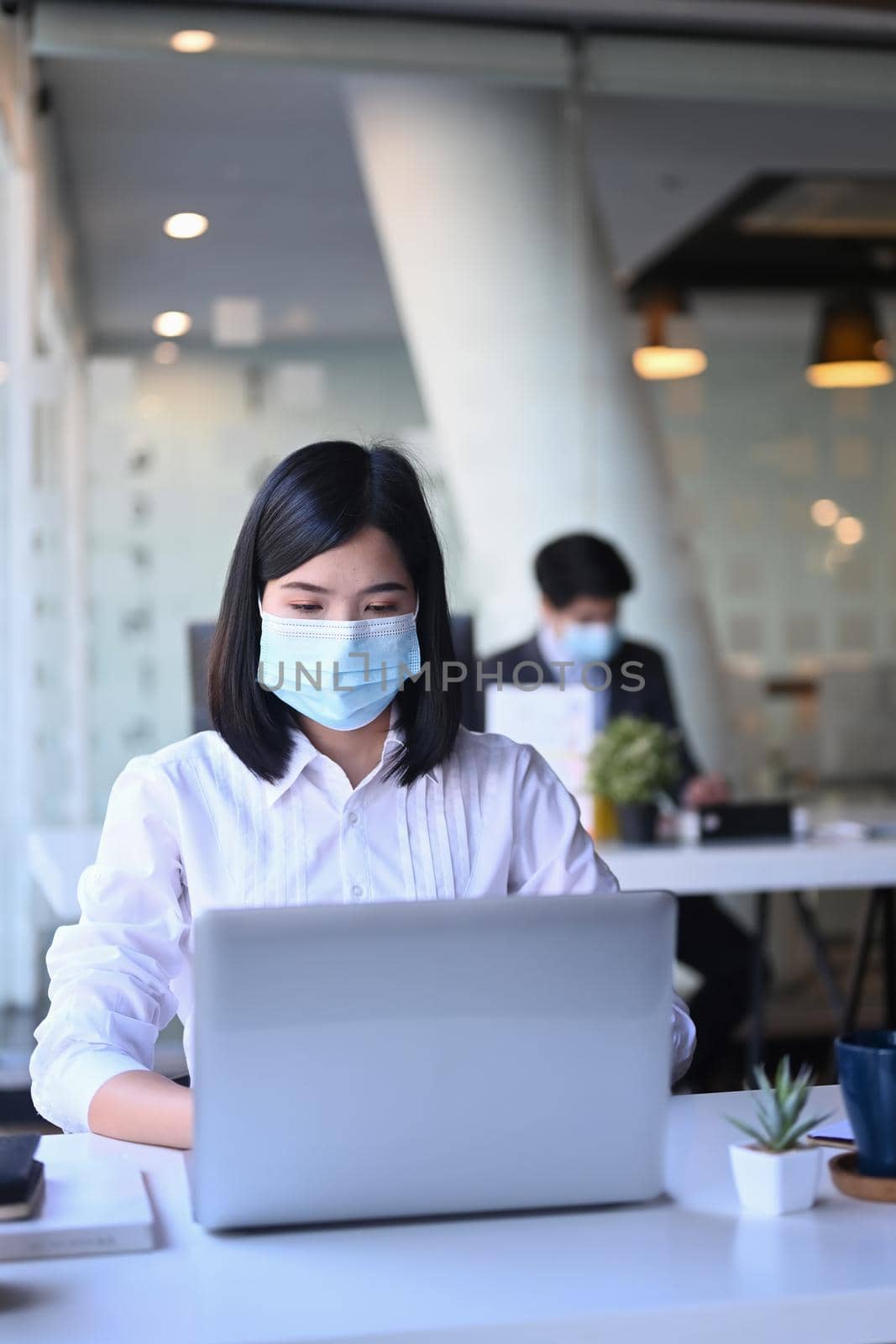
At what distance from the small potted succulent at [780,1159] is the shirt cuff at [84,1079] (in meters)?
0.57

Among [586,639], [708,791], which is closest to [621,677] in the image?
[586,639]

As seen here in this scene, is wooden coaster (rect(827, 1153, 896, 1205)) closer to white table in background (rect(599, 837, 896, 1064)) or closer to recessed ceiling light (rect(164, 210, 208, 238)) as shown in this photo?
white table in background (rect(599, 837, 896, 1064))

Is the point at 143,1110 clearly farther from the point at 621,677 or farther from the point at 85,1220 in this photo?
the point at 621,677

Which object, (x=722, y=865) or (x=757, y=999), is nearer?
(x=722, y=865)

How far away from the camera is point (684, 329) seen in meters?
5.63

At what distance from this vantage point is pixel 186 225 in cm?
494

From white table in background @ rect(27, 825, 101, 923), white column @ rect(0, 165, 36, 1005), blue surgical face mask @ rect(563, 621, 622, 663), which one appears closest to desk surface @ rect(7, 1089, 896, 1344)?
white table in background @ rect(27, 825, 101, 923)

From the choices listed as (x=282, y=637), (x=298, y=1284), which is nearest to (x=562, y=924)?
(x=298, y=1284)

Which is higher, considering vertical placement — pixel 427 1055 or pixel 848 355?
pixel 848 355

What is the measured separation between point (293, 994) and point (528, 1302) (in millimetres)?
254

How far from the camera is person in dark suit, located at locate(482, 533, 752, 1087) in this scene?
3.95 metres

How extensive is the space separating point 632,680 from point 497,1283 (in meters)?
3.20

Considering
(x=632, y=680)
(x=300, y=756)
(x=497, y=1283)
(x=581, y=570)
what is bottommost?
(x=497, y=1283)

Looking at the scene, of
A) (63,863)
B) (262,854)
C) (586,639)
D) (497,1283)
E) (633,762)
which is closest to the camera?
(497,1283)
